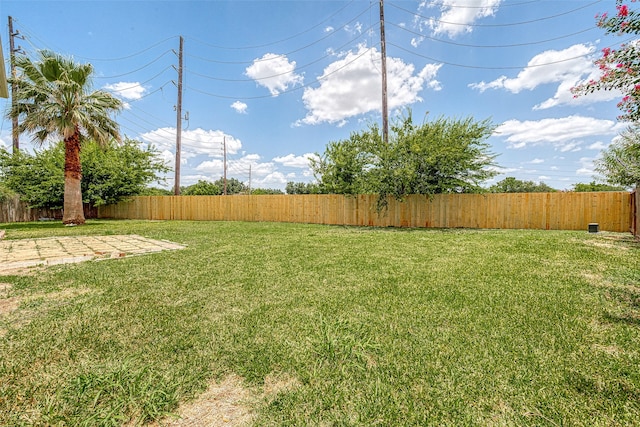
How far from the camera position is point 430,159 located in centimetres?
911

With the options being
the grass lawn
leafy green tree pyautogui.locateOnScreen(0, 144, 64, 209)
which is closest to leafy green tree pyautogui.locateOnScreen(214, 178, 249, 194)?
leafy green tree pyautogui.locateOnScreen(0, 144, 64, 209)

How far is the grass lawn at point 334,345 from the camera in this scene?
1273mm

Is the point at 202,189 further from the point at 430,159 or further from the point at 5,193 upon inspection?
the point at 430,159

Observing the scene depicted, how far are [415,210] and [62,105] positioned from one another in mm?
13543

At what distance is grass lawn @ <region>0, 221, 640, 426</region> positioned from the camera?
1.27 metres

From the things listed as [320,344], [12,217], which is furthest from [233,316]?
[12,217]

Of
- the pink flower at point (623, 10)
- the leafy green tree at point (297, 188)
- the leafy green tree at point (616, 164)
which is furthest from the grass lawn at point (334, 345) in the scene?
the leafy green tree at point (297, 188)

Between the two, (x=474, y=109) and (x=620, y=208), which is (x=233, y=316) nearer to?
(x=474, y=109)

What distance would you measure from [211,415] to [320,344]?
78 cm

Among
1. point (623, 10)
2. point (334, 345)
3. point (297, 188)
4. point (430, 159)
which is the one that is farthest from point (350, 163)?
point (297, 188)

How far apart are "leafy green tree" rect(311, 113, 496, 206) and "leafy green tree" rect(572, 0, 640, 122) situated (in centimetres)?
637

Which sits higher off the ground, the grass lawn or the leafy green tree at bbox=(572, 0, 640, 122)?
the leafy green tree at bbox=(572, 0, 640, 122)

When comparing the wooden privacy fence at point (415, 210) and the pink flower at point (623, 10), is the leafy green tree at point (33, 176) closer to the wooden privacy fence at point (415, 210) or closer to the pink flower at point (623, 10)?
the wooden privacy fence at point (415, 210)

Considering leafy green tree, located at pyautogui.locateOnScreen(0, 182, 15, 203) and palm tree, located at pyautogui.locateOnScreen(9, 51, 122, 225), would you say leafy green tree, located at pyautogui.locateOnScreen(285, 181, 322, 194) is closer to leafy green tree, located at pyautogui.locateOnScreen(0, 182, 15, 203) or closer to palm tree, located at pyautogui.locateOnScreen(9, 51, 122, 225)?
leafy green tree, located at pyautogui.locateOnScreen(0, 182, 15, 203)
